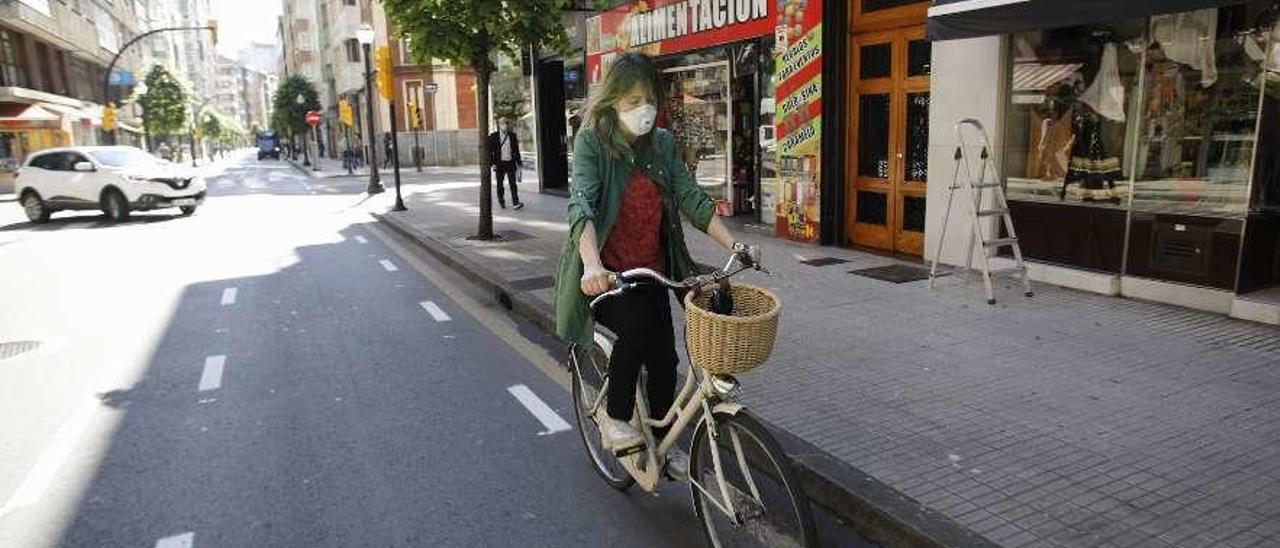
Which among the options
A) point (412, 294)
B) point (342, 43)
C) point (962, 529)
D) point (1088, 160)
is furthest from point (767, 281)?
point (342, 43)

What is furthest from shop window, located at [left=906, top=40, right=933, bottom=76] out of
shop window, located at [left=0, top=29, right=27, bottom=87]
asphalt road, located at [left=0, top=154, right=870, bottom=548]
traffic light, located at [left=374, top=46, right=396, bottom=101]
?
shop window, located at [left=0, top=29, right=27, bottom=87]

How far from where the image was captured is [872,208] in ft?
33.0

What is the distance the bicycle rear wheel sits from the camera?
402 cm

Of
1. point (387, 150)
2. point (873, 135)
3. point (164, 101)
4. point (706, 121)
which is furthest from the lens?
point (164, 101)

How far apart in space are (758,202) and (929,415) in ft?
26.0

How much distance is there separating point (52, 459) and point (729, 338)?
4094 mm

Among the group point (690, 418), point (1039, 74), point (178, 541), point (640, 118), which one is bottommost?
point (178, 541)

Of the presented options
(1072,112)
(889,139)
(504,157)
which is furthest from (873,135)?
(504,157)

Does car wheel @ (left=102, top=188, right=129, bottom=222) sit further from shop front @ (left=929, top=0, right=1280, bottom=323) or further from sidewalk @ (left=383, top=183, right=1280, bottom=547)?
shop front @ (left=929, top=0, right=1280, bottom=323)

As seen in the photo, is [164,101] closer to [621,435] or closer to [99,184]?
[99,184]

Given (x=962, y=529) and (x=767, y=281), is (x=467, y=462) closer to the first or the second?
(x=962, y=529)

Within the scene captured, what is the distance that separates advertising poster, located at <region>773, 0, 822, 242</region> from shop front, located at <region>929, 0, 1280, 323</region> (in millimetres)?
2141

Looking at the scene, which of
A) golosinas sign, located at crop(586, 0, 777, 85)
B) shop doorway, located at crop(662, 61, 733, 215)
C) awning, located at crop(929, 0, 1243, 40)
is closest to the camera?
awning, located at crop(929, 0, 1243, 40)

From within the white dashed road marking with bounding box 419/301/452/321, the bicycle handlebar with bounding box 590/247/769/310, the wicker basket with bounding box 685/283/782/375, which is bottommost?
the white dashed road marking with bounding box 419/301/452/321
